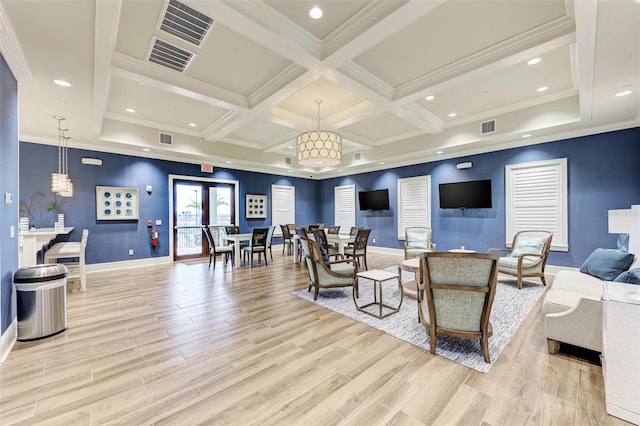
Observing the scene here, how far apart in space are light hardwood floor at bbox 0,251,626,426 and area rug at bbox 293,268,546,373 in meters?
0.12

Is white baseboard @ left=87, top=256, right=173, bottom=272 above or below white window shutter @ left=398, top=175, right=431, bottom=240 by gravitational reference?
below

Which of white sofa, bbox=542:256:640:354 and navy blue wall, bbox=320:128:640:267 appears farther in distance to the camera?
navy blue wall, bbox=320:128:640:267

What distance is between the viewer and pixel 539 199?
223 inches

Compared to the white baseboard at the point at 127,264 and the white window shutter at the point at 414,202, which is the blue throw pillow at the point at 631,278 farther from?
the white baseboard at the point at 127,264

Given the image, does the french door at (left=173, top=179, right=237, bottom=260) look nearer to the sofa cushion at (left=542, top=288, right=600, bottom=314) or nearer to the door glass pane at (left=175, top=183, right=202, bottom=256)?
the door glass pane at (left=175, top=183, right=202, bottom=256)

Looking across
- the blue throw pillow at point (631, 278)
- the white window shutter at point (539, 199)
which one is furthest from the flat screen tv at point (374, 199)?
the blue throw pillow at point (631, 278)

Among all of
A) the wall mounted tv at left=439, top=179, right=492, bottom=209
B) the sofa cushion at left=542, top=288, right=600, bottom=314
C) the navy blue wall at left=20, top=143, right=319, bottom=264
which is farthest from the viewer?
the wall mounted tv at left=439, top=179, right=492, bottom=209

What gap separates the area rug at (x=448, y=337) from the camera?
8.09 ft

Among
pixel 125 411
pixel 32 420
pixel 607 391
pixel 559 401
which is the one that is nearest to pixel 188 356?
pixel 125 411

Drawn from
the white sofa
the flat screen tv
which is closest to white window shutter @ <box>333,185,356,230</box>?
the flat screen tv

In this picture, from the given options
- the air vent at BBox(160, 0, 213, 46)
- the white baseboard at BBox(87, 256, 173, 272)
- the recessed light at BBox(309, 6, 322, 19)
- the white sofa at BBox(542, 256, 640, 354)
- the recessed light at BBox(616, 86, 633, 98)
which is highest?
the air vent at BBox(160, 0, 213, 46)

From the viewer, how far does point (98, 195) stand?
6105 mm

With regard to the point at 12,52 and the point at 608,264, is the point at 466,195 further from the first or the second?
the point at 12,52

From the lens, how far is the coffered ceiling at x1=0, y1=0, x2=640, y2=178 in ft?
8.28
